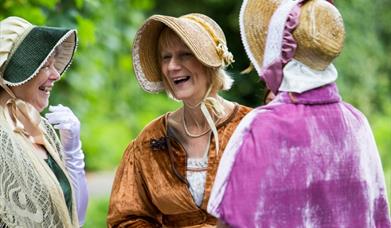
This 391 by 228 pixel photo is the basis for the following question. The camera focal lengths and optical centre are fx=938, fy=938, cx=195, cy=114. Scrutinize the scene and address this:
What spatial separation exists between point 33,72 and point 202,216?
3.13 ft

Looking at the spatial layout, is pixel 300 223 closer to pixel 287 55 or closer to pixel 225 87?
pixel 287 55

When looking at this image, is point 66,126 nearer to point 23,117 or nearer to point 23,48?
point 23,117

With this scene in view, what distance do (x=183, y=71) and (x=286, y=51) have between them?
32.6 inches

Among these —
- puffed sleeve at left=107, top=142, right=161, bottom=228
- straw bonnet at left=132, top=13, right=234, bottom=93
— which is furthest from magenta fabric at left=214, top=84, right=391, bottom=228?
puffed sleeve at left=107, top=142, right=161, bottom=228

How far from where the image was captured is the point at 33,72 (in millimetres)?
3686

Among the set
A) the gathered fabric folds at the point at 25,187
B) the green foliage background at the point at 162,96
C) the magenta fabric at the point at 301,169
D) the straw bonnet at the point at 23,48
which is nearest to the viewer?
the magenta fabric at the point at 301,169

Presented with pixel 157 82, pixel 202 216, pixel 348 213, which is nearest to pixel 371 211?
pixel 348 213

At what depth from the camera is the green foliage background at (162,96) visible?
921 cm

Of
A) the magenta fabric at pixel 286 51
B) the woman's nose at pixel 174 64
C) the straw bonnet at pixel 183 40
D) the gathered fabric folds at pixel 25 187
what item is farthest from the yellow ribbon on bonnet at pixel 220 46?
the gathered fabric folds at pixel 25 187

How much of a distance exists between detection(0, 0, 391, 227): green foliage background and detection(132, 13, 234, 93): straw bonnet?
13.2ft

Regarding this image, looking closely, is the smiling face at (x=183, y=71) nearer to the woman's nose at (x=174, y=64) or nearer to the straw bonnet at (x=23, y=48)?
the woman's nose at (x=174, y=64)

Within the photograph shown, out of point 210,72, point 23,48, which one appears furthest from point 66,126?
point 210,72

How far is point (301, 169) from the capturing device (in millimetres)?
3186

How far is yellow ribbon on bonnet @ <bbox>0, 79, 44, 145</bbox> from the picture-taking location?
3730 millimetres
